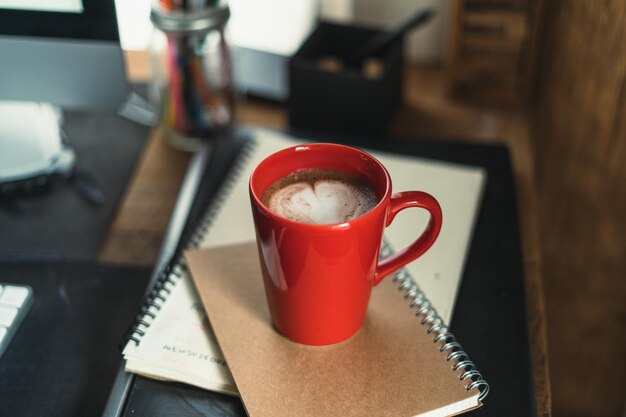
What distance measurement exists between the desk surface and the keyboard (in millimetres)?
103

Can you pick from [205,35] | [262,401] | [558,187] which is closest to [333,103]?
[205,35]

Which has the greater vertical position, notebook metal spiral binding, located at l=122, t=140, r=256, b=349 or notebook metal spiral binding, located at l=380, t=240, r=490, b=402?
notebook metal spiral binding, located at l=380, t=240, r=490, b=402

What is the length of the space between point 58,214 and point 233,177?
0.20 m

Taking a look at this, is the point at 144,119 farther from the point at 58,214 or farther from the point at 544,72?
the point at 544,72

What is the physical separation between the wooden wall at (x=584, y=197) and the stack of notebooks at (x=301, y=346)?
199 millimetres

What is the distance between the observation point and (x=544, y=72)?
959mm

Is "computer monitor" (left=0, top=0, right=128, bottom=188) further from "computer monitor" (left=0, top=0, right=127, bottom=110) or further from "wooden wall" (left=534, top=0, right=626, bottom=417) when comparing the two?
"wooden wall" (left=534, top=0, right=626, bottom=417)

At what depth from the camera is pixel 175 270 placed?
62 centimetres

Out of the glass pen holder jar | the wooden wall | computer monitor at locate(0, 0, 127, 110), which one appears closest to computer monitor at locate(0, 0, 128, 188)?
computer monitor at locate(0, 0, 127, 110)

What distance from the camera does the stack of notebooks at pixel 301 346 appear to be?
19.7 inches

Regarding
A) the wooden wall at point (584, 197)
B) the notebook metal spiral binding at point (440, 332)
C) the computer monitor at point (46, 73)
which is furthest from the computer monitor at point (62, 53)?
the wooden wall at point (584, 197)

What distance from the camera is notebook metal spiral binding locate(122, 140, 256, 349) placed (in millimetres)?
567

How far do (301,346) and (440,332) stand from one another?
0.36 feet

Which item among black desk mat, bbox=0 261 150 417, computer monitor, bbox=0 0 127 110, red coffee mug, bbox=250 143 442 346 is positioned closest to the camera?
red coffee mug, bbox=250 143 442 346
